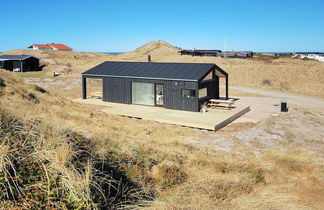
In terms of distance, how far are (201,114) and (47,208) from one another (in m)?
13.9

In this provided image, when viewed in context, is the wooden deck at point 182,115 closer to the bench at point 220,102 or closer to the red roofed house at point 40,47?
the bench at point 220,102

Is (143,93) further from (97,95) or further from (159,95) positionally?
(97,95)

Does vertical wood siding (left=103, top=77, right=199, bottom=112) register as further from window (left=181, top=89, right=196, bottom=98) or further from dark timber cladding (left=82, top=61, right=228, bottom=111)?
window (left=181, top=89, right=196, bottom=98)

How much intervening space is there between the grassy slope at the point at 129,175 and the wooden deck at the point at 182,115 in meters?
6.79

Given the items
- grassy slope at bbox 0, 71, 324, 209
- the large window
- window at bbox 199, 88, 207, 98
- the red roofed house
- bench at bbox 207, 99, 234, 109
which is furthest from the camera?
the red roofed house

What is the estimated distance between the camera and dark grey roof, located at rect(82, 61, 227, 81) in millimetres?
18531

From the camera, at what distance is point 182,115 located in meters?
16.7

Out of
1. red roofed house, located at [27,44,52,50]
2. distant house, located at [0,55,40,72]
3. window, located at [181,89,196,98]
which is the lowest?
window, located at [181,89,196,98]

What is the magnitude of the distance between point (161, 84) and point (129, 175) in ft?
45.0

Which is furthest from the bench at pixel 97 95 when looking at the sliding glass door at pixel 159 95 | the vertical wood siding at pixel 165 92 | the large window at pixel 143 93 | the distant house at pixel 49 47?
the distant house at pixel 49 47

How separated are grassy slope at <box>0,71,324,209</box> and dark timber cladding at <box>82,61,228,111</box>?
405 inches

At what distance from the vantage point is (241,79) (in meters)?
38.2

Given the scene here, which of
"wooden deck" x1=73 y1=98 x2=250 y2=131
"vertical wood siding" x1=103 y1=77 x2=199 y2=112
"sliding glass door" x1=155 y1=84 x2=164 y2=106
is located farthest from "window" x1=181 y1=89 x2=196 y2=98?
"sliding glass door" x1=155 y1=84 x2=164 y2=106

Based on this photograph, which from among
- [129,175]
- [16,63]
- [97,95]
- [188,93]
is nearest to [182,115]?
[188,93]
